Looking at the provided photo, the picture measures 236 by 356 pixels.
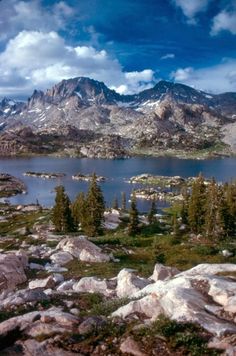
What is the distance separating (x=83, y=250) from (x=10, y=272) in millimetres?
11488

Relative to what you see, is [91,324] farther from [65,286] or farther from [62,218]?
[62,218]

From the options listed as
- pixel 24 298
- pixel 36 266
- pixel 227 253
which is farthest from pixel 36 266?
pixel 227 253

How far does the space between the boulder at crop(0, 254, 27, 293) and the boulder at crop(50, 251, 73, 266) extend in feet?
16.2

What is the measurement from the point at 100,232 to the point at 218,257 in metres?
33.9

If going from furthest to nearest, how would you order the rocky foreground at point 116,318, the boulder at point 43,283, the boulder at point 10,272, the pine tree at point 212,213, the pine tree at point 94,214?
the pine tree at point 94,214
the pine tree at point 212,213
the boulder at point 10,272
the boulder at point 43,283
the rocky foreground at point 116,318

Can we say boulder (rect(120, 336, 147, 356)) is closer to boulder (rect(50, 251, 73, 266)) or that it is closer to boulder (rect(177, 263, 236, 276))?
boulder (rect(177, 263, 236, 276))

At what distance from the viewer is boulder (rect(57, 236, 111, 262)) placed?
42688 millimetres

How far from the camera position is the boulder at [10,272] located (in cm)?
3209

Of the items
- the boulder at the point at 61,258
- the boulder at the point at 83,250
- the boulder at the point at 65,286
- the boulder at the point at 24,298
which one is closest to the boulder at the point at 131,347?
the boulder at the point at 24,298

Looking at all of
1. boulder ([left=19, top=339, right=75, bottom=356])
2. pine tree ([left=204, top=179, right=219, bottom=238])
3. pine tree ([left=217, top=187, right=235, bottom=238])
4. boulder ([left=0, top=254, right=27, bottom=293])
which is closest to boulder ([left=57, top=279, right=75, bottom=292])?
boulder ([left=0, top=254, right=27, bottom=293])

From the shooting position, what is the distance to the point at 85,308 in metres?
21.2

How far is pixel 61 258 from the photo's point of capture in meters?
42.3

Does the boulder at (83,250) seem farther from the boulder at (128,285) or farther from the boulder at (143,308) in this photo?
the boulder at (143,308)

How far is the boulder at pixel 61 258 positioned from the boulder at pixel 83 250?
0.94 m
